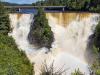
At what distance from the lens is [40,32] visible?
25281mm

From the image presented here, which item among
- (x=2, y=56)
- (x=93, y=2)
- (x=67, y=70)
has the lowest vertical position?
(x=67, y=70)

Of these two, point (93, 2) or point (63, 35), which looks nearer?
point (63, 35)

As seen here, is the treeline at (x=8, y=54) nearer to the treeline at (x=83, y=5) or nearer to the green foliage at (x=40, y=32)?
the green foliage at (x=40, y=32)

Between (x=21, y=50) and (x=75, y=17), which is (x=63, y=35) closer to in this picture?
(x=75, y=17)

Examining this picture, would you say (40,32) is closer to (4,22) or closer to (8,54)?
(4,22)

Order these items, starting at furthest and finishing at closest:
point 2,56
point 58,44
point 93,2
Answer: point 93,2, point 58,44, point 2,56

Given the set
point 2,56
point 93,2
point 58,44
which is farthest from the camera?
point 93,2

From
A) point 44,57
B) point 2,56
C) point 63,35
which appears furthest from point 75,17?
point 2,56

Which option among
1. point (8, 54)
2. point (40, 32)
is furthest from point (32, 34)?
point (8, 54)

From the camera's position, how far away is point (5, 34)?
85.8 feet

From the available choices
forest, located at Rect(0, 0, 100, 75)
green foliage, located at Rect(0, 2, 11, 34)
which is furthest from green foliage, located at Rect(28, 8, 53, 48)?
green foliage, located at Rect(0, 2, 11, 34)

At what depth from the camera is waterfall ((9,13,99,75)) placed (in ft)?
84.1

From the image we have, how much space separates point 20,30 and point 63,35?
9.93 ft

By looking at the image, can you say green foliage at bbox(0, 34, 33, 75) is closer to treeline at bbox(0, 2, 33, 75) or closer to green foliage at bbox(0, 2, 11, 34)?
treeline at bbox(0, 2, 33, 75)
